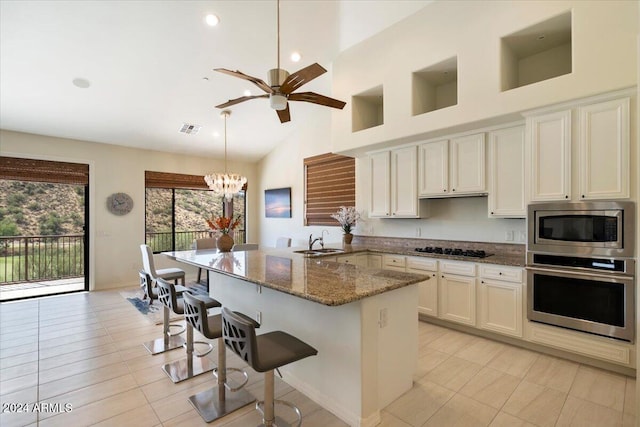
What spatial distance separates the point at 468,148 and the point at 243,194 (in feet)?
18.8

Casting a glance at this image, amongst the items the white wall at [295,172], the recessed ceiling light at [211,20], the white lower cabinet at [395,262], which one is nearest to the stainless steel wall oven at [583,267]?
the white lower cabinet at [395,262]

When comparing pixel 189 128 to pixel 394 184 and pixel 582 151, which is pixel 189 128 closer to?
pixel 394 184

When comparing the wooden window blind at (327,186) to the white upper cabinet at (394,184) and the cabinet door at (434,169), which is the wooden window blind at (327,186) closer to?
the white upper cabinet at (394,184)

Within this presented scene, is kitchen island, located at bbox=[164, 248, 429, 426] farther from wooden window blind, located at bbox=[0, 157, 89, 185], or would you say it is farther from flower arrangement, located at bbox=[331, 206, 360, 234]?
wooden window blind, located at bbox=[0, 157, 89, 185]

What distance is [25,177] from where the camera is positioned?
5.29m

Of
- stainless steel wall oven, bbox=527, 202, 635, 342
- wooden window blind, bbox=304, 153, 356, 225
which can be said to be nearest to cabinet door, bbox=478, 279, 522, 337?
stainless steel wall oven, bbox=527, 202, 635, 342

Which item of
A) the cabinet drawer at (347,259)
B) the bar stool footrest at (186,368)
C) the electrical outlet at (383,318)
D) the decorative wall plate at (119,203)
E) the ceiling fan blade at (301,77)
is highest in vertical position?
the ceiling fan blade at (301,77)

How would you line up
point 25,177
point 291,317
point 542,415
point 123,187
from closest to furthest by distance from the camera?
point 542,415, point 291,317, point 25,177, point 123,187

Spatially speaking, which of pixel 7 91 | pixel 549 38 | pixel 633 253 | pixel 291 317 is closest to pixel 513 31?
pixel 549 38

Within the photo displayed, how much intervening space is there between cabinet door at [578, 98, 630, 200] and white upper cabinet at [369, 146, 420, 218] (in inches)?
71.6

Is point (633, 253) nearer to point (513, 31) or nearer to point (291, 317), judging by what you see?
point (513, 31)

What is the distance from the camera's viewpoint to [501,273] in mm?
3334

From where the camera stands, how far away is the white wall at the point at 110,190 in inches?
219

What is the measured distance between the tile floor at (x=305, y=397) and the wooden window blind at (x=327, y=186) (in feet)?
9.53
